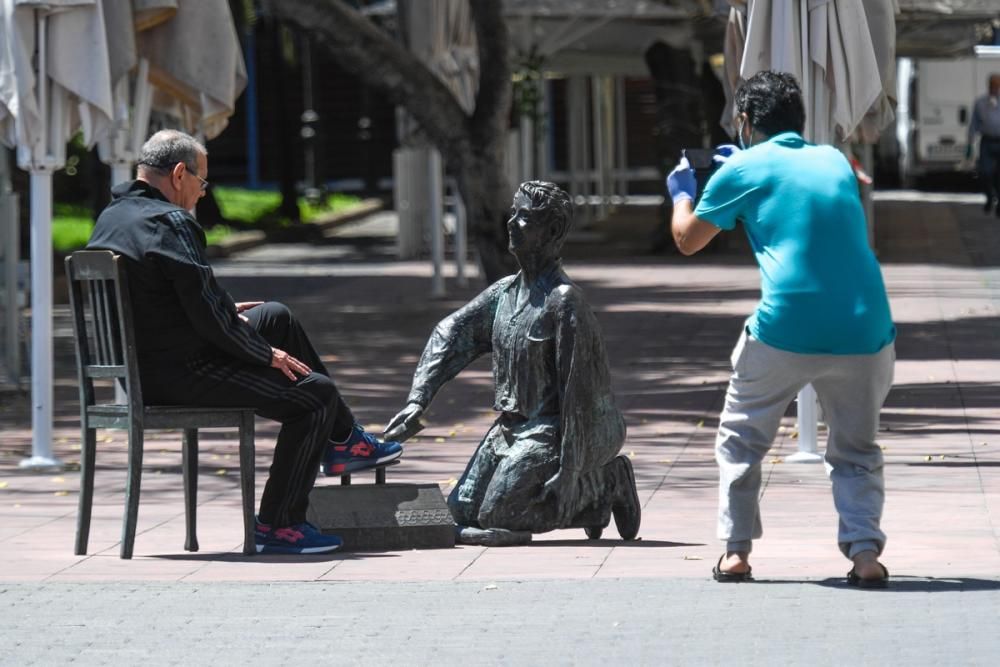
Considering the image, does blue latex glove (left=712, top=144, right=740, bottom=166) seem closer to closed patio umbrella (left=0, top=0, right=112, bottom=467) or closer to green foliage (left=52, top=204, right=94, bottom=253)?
closed patio umbrella (left=0, top=0, right=112, bottom=467)

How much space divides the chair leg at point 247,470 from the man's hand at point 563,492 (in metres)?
1.06

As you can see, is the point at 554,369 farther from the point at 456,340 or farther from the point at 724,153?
the point at 724,153

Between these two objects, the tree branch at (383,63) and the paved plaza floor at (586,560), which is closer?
the paved plaza floor at (586,560)

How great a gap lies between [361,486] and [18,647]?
2.02 m

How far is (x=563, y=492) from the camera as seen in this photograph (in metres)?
7.16

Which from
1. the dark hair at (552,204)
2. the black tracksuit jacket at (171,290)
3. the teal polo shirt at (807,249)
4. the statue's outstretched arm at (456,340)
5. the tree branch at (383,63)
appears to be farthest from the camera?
the tree branch at (383,63)

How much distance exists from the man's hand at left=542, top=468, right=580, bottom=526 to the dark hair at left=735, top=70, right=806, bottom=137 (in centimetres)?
159

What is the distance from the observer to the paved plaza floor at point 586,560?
18.0 ft

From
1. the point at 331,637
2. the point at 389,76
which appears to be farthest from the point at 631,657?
the point at 389,76

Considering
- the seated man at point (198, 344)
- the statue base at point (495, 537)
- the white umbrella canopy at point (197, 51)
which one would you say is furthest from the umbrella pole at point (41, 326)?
the statue base at point (495, 537)

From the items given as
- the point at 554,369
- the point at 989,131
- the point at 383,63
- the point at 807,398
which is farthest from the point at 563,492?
the point at 989,131

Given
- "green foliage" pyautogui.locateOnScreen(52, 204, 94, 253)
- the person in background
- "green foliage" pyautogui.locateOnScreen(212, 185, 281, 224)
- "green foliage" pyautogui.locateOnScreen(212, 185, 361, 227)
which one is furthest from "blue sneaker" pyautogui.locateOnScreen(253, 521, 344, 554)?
"green foliage" pyautogui.locateOnScreen(212, 185, 281, 224)

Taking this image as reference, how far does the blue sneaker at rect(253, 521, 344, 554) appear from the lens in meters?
7.13

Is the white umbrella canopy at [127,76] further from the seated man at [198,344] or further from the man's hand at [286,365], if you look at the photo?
the man's hand at [286,365]
